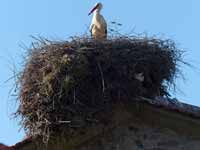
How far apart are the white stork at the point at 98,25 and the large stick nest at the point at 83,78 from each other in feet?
2.30

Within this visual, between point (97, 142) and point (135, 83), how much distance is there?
701mm

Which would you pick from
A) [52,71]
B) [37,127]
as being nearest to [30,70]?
[52,71]

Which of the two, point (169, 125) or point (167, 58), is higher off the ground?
point (167, 58)

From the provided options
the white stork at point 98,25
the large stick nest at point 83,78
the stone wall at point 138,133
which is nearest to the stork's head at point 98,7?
the white stork at point 98,25

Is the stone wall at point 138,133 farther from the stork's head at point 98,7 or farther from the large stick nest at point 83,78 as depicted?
the stork's head at point 98,7

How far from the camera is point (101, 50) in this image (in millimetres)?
6414

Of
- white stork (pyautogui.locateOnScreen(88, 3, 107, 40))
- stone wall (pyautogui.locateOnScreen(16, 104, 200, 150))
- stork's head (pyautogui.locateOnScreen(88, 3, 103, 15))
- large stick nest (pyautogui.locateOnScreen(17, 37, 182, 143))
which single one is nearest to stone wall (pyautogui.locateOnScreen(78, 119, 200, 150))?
stone wall (pyautogui.locateOnScreen(16, 104, 200, 150))

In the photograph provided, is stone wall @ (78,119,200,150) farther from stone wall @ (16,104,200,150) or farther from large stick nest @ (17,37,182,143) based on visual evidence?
large stick nest @ (17,37,182,143)

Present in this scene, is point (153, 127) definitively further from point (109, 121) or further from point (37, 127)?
point (37, 127)

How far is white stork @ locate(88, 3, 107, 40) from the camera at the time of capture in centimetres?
747

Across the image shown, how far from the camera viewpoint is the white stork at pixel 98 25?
747 centimetres

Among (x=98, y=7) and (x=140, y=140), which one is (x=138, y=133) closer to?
(x=140, y=140)

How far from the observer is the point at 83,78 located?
6.06 m

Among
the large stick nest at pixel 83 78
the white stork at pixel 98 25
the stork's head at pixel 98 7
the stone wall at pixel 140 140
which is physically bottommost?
the stone wall at pixel 140 140
